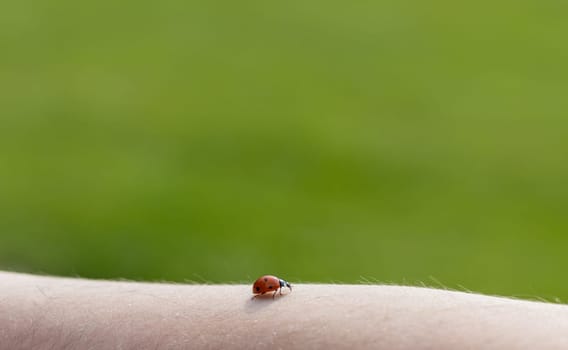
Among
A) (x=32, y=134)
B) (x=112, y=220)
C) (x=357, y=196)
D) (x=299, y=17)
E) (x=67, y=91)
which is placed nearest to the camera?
(x=112, y=220)

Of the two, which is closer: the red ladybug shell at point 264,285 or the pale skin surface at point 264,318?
the pale skin surface at point 264,318

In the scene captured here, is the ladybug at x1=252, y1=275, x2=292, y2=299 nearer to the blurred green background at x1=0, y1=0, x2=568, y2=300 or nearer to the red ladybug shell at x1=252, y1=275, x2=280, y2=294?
the red ladybug shell at x1=252, y1=275, x2=280, y2=294

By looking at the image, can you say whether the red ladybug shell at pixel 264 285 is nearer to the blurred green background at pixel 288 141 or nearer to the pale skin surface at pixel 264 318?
the pale skin surface at pixel 264 318

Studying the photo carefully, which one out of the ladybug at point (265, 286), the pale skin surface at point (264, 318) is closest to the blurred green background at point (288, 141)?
the pale skin surface at point (264, 318)

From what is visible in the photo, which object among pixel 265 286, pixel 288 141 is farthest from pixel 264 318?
pixel 288 141

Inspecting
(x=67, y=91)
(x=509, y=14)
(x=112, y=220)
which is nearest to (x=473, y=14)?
(x=509, y=14)

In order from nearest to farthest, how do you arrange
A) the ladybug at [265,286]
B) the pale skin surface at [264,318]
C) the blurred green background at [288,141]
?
the pale skin surface at [264,318] → the ladybug at [265,286] → the blurred green background at [288,141]

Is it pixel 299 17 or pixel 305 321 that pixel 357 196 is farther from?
pixel 305 321
